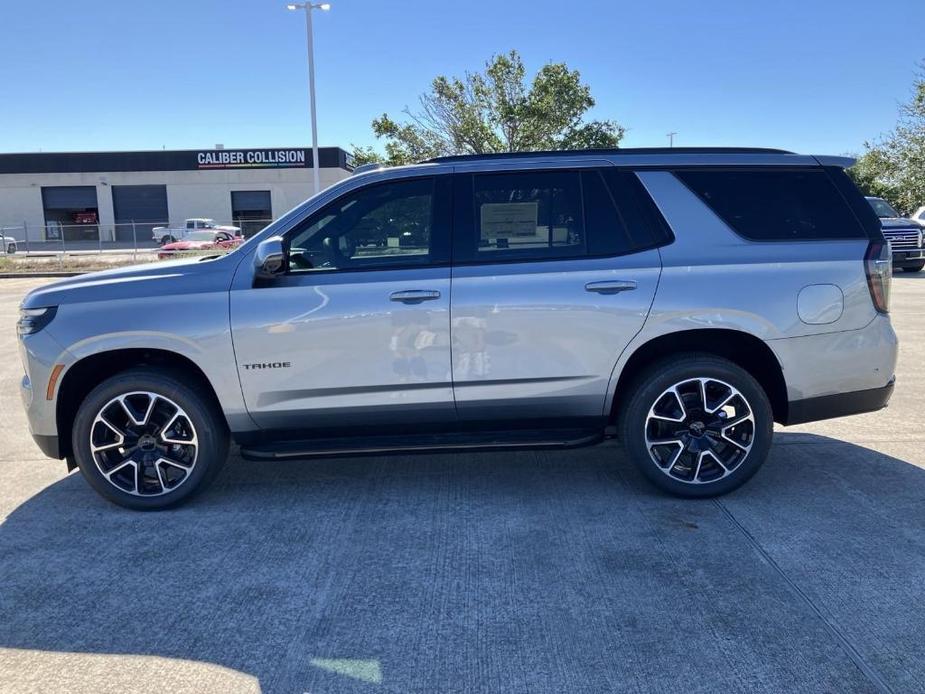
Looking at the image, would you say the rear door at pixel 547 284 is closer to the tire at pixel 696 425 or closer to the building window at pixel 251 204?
the tire at pixel 696 425

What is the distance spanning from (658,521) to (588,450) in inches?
53.4

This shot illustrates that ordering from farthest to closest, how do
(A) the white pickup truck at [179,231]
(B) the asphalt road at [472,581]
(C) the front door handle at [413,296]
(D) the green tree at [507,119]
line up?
(A) the white pickup truck at [179,231], (D) the green tree at [507,119], (C) the front door handle at [413,296], (B) the asphalt road at [472,581]

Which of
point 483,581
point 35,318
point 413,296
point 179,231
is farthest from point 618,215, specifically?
point 179,231

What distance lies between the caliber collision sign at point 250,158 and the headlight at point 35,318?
48.2 metres

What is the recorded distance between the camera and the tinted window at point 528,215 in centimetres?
427

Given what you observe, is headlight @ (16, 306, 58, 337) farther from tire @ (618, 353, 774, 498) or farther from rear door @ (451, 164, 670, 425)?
tire @ (618, 353, 774, 498)

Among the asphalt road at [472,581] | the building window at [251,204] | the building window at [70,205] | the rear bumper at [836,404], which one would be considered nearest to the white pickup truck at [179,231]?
the building window at [251,204]

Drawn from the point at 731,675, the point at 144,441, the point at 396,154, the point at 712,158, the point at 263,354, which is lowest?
the point at 731,675

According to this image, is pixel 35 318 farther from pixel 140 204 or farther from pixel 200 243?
pixel 140 204

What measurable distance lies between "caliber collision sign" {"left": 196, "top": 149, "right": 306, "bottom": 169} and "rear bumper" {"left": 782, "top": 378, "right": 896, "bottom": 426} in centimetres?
4920

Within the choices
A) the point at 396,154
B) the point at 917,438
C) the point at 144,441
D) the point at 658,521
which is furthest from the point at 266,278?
the point at 396,154

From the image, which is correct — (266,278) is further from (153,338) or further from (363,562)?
(363,562)

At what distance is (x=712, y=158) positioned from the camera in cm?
443

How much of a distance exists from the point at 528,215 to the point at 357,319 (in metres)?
1.16
